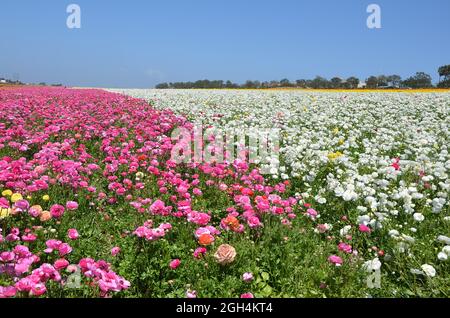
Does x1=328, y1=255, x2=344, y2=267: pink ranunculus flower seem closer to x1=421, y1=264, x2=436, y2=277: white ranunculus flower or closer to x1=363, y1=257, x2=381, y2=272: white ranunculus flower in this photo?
x1=363, y1=257, x2=381, y2=272: white ranunculus flower

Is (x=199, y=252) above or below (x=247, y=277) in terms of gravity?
above

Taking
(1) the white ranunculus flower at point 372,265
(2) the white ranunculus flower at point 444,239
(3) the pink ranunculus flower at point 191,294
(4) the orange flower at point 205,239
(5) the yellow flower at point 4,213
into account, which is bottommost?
(3) the pink ranunculus flower at point 191,294

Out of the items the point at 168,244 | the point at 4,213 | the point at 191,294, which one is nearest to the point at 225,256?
the point at 191,294

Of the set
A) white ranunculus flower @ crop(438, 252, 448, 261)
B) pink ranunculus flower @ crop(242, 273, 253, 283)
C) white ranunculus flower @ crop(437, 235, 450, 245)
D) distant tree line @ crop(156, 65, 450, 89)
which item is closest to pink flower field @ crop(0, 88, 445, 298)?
pink ranunculus flower @ crop(242, 273, 253, 283)

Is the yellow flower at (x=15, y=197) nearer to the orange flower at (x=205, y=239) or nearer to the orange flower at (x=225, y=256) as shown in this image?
the orange flower at (x=205, y=239)

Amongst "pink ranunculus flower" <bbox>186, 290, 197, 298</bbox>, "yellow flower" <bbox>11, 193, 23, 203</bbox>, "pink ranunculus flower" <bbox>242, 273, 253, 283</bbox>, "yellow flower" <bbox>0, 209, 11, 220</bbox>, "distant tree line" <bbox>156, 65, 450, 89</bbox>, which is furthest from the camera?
"distant tree line" <bbox>156, 65, 450, 89</bbox>

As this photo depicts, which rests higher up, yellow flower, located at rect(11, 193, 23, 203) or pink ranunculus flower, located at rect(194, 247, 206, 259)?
yellow flower, located at rect(11, 193, 23, 203)

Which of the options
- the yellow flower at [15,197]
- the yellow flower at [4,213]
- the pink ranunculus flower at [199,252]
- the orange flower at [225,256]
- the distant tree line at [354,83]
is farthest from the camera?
the distant tree line at [354,83]

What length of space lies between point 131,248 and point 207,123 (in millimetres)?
7901

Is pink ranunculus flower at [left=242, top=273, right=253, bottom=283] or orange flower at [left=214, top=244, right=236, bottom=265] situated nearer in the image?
pink ranunculus flower at [left=242, top=273, right=253, bottom=283]

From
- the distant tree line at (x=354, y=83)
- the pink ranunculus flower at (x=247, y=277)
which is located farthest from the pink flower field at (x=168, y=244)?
the distant tree line at (x=354, y=83)

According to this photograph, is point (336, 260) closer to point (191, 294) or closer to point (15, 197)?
point (191, 294)

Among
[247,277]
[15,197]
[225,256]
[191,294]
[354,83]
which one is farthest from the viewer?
[354,83]
